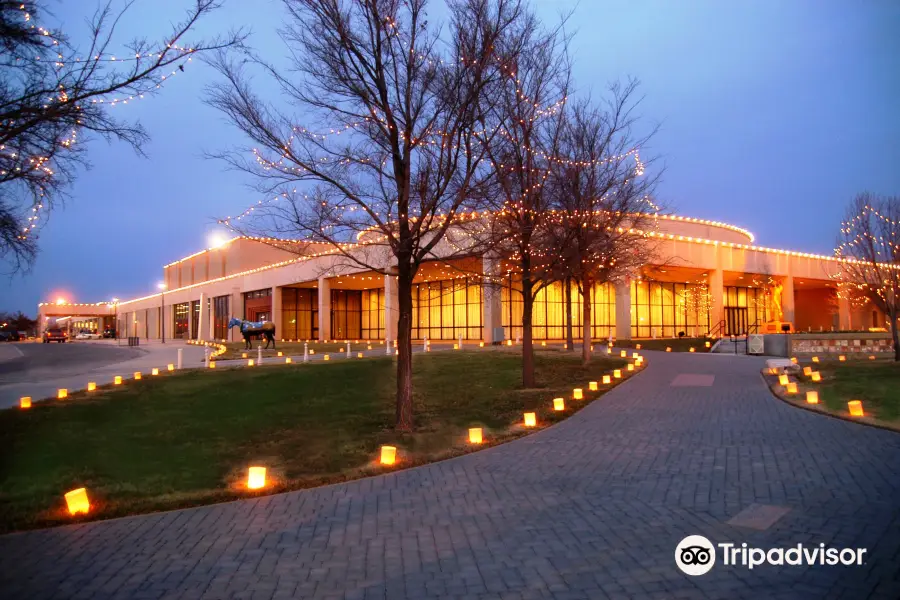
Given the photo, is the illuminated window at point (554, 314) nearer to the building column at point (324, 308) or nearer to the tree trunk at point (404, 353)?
the building column at point (324, 308)

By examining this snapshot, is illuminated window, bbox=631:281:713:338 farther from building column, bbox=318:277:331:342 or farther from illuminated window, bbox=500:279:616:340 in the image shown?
building column, bbox=318:277:331:342

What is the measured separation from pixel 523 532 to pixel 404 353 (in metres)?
5.88

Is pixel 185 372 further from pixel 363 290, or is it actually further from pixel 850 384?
pixel 363 290

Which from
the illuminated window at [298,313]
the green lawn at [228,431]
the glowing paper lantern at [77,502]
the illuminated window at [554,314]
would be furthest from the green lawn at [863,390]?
the illuminated window at [298,313]

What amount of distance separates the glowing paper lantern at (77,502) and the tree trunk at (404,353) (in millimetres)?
5328

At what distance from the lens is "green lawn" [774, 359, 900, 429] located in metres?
11.5

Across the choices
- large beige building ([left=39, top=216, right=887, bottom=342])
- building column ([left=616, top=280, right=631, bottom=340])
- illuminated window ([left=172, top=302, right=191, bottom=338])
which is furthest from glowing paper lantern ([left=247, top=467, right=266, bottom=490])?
illuminated window ([left=172, top=302, right=191, bottom=338])

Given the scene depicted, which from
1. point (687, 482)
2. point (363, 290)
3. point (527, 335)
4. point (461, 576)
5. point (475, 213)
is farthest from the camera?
point (363, 290)

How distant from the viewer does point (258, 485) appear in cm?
776

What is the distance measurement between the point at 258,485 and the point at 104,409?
7.70 m

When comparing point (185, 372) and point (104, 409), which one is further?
point (185, 372)

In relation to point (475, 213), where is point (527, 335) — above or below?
below

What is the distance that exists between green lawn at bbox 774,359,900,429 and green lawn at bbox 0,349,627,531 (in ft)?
16.3

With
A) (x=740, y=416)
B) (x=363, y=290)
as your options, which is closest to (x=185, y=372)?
(x=740, y=416)
